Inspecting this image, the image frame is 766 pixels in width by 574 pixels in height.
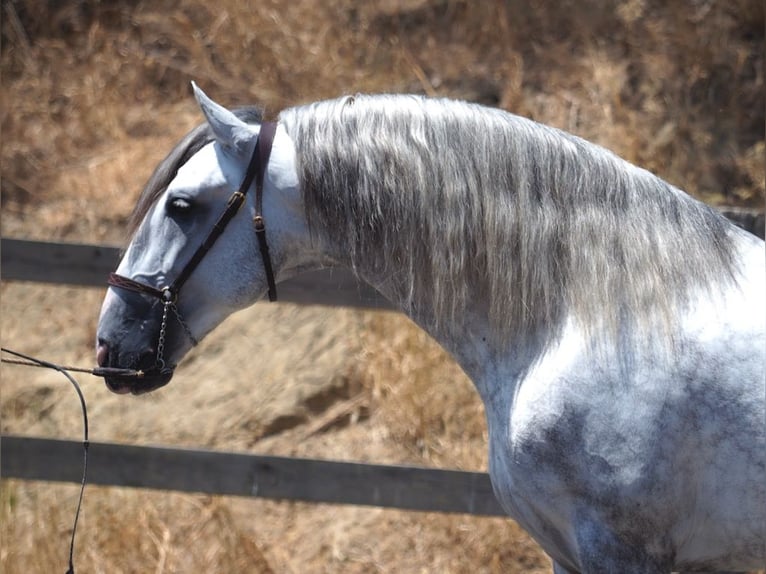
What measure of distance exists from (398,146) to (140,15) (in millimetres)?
6078

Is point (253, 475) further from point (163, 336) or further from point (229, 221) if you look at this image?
point (229, 221)

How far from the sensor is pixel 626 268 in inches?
88.2

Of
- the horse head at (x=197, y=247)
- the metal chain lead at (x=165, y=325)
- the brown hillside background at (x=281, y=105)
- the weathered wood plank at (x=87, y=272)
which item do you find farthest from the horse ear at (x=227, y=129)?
the brown hillside background at (x=281, y=105)

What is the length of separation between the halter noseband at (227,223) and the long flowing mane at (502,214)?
0.26 feet

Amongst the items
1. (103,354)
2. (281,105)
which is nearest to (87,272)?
(281,105)

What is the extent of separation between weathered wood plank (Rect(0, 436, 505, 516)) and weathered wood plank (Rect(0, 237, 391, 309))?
0.60 metres

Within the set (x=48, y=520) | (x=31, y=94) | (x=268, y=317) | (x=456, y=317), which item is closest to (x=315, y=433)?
(x=268, y=317)

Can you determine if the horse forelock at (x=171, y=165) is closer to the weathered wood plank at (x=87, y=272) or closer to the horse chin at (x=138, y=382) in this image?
the horse chin at (x=138, y=382)

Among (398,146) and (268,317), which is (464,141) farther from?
(268,317)

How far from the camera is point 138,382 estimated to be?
2.37 meters

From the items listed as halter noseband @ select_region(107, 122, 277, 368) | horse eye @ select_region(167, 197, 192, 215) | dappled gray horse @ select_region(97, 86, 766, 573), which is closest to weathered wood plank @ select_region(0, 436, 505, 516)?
dappled gray horse @ select_region(97, 86, 766, 573)

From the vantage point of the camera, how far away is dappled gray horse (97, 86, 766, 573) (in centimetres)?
216

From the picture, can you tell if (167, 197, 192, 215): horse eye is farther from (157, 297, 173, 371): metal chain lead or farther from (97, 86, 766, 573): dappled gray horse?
(157, 297, 173, 371): metal chain lead

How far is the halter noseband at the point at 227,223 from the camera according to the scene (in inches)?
89.4
